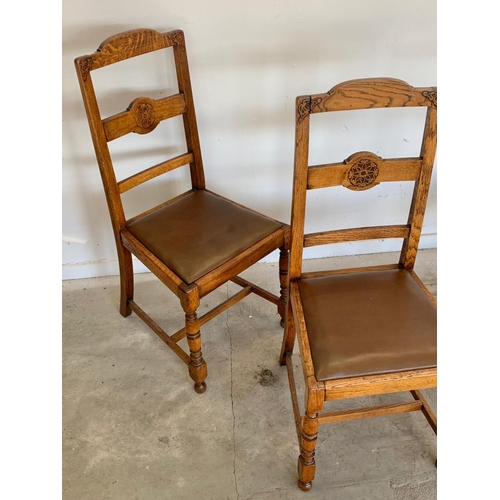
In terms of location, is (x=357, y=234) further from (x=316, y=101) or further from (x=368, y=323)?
(x=316, y=101)

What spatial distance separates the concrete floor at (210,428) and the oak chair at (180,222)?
0.44 ft

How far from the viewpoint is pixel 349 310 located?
4.66ft

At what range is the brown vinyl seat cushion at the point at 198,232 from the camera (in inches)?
63.5

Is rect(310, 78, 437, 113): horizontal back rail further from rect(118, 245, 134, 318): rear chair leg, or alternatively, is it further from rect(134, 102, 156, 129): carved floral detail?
rect(118, 245, 134, 318): rear chair leg

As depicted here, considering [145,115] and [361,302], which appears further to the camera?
[145,115]

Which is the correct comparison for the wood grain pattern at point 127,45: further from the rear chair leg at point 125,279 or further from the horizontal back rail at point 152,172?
the rear chair leg at point 125,279

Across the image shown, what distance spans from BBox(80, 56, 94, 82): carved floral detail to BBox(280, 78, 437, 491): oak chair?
0.66 m

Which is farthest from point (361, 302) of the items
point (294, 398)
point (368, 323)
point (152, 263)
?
point (152, 263)

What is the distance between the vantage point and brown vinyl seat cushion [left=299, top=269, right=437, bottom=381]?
1.29 meters

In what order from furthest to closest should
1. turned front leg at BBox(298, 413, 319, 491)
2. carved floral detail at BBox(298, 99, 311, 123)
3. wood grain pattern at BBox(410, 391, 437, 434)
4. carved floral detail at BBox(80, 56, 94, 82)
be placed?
wood grain pattern at BBox(410, 391, 437, 434), carved floral detail at BBox(80, 56, 94, 82), turned front leg at BBox(298, 413, 319, 491), carved floral detail at BBox(298, 99, 311, 123)

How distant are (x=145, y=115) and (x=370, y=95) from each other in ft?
2.46

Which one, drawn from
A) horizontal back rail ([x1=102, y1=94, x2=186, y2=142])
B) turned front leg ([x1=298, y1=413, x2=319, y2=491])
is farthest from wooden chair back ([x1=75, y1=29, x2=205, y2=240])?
turned front leg ([x1=298, y1=413, x2=319, y2=491])

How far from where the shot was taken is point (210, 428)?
67.1 inches

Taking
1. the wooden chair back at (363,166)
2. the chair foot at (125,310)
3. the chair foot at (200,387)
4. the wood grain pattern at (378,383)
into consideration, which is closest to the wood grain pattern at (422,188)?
the wooden chair back at (363,166)
